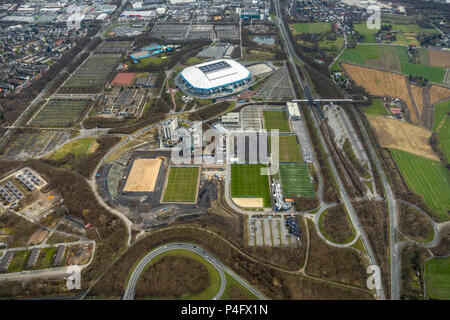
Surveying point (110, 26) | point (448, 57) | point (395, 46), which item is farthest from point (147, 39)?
point (448, 57)

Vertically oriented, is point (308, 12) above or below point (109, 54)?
above

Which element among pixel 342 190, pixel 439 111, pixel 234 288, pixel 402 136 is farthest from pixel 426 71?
pixel 234 288

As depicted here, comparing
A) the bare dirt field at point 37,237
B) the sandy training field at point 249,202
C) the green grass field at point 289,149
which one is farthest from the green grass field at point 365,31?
the bare dirt field at point 37,237

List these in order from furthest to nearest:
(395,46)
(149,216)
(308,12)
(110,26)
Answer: (308,12)
(110,26)
(395,46)
(149,216)

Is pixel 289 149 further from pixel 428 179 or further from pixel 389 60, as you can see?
pixel 389 60

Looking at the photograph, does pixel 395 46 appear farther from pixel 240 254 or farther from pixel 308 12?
pixel 240 254

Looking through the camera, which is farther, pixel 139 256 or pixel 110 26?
pixel 110 26

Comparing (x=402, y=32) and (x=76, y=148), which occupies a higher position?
(x=402, y=32)

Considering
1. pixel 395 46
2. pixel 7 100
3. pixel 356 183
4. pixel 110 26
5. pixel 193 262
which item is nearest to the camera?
pixel 193 262
